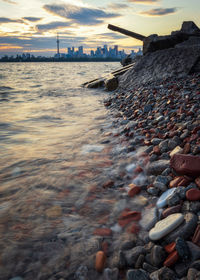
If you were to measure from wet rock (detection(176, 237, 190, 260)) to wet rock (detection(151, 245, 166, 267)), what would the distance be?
0.33ft

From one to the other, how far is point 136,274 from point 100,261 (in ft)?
0.95

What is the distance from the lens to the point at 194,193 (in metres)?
1.66

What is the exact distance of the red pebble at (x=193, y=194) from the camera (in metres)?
1.62

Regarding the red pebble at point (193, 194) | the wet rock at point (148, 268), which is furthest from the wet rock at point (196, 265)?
the red pebble at point (193, 194)

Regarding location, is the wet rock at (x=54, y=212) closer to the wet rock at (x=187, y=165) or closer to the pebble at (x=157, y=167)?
the pebble at (x=157, y=167)

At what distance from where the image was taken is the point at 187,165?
192 centimetres

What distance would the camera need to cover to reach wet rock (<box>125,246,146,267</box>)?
1372 mm

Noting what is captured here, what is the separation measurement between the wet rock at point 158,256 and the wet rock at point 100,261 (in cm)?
34

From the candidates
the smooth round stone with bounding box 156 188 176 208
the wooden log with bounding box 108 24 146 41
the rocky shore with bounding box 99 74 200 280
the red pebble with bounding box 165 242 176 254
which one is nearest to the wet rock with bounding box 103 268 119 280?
the rocky shore with bounding box 99 74 200 280

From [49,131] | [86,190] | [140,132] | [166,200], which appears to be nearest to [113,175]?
[86,190]

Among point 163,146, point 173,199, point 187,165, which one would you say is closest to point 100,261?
point 173,199

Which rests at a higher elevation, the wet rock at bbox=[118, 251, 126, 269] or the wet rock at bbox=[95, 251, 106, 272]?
the wet rock at bbox=[118, 251, 126, 269]

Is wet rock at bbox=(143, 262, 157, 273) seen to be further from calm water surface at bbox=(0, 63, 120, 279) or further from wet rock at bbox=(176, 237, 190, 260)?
calm water surface at bbox=(0, 63, 120, 279)

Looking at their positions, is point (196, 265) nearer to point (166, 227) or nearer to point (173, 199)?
point (166, 227)
